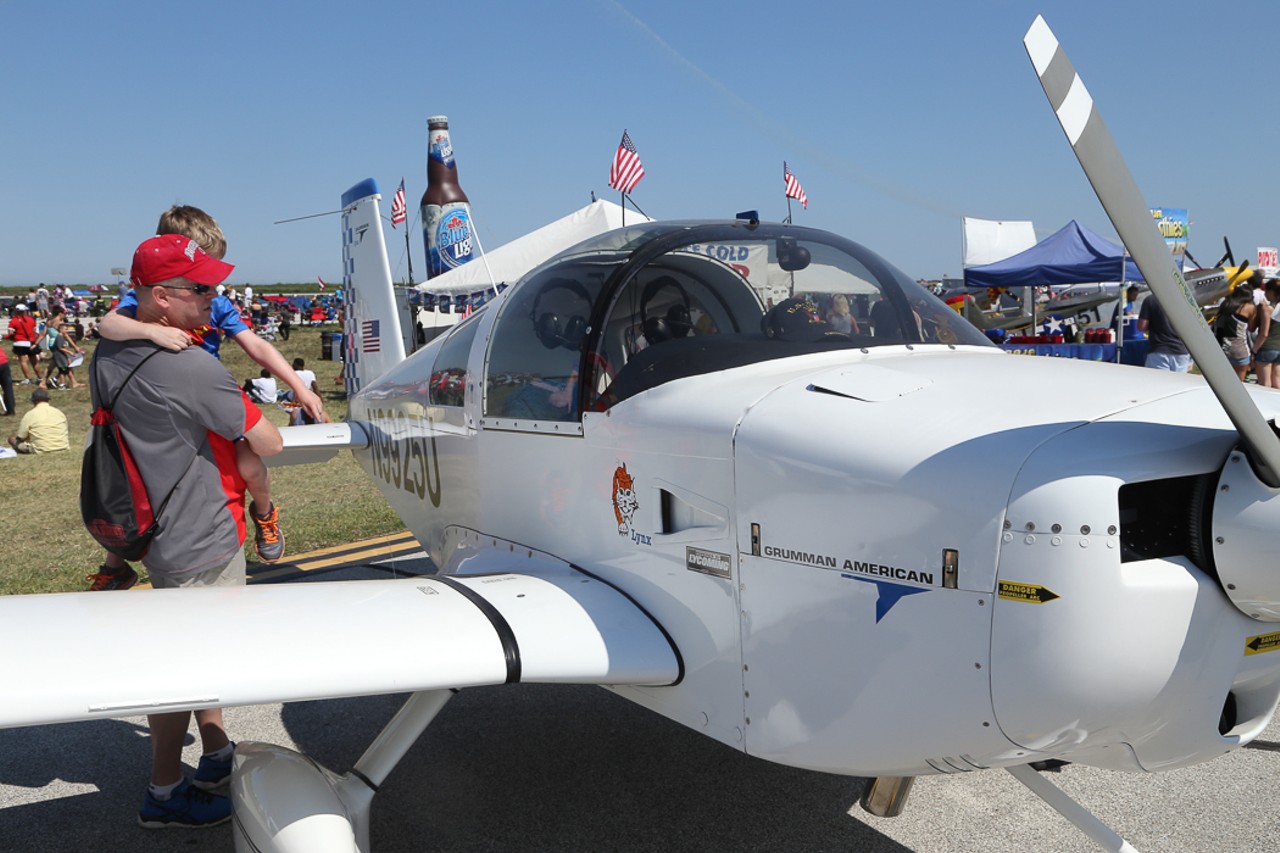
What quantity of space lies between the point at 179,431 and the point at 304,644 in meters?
0.89

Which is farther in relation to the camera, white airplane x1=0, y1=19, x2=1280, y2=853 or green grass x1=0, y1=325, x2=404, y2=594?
green grass x1=0, y1=325, x2=404, y2=594

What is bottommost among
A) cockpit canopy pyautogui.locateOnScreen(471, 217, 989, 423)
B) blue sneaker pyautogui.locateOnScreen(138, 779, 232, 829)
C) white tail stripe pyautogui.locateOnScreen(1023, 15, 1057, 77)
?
blue sneaker pyautogui.locateOnScreen(138, 779, 232, 829)

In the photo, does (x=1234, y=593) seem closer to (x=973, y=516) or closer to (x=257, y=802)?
(x=973, y=516)

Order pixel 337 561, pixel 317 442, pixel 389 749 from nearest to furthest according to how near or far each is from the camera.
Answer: pixel 389 749 → pixel 317 442 → pixel 337 561

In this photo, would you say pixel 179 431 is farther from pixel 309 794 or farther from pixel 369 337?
pixel 369 337

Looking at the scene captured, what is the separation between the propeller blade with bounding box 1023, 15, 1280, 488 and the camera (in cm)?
184

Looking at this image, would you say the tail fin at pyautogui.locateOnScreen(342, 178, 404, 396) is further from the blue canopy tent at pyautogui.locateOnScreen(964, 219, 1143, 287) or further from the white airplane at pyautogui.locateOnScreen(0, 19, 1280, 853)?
the blue canopy tent at pyautogui.locateOnScreen(964, 219, 1143, 287)

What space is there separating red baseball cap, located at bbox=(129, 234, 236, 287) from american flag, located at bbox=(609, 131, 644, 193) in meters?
11.2

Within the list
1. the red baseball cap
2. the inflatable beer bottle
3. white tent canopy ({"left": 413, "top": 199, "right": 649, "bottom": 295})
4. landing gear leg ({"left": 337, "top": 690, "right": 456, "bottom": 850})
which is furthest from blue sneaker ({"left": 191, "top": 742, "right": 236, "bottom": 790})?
the inflatable beer bottle

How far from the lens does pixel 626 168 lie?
14.2 meters

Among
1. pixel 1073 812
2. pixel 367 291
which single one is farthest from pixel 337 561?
pixel 1073 812

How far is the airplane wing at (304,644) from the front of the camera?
7.80 ft

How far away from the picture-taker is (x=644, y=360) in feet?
10.3

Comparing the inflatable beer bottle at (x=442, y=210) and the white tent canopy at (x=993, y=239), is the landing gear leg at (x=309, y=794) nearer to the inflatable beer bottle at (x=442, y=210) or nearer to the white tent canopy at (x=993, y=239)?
the white tent canopy at (x=993, y=239)
